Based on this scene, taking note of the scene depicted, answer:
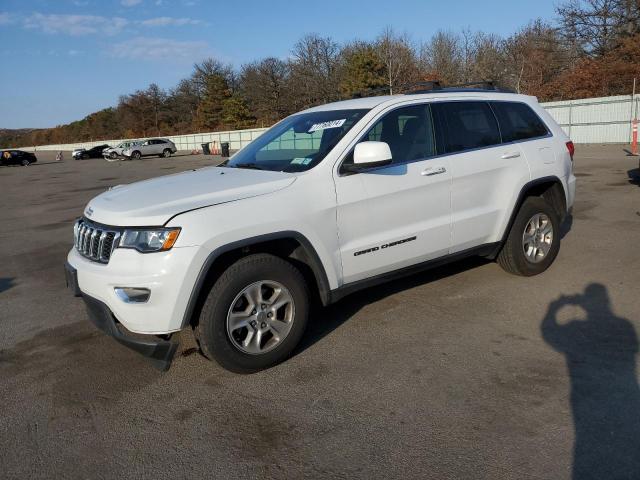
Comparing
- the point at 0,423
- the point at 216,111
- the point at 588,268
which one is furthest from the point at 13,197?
the point at 216,111

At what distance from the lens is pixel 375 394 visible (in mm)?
3332

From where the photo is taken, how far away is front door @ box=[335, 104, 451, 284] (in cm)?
396

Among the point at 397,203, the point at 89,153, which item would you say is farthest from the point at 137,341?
the point at 89,153

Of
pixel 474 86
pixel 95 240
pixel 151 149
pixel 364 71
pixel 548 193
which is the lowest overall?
pixel 548 193

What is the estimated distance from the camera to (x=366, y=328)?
4.37 m

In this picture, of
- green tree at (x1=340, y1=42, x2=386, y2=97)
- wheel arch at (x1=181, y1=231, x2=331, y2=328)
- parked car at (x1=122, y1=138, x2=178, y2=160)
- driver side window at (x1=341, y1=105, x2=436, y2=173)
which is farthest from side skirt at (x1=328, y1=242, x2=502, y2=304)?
green tree at (x1=340, y1=42, x2=386, y2=97)

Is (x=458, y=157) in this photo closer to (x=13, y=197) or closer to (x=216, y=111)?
(x=13, y=197)

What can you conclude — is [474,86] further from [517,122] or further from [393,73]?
[393,73]

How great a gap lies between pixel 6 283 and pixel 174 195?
4.26 metres

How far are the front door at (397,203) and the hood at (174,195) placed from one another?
588mm

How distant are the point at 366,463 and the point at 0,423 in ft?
7.55

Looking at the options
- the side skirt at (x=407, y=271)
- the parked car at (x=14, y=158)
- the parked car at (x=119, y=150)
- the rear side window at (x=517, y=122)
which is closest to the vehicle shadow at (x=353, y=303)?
the side skirt at (x=407, y=271)

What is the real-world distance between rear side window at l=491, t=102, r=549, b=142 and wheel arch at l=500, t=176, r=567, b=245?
18.6 inches

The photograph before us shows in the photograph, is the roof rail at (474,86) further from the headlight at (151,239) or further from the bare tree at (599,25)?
the bare tree at (599,25)
